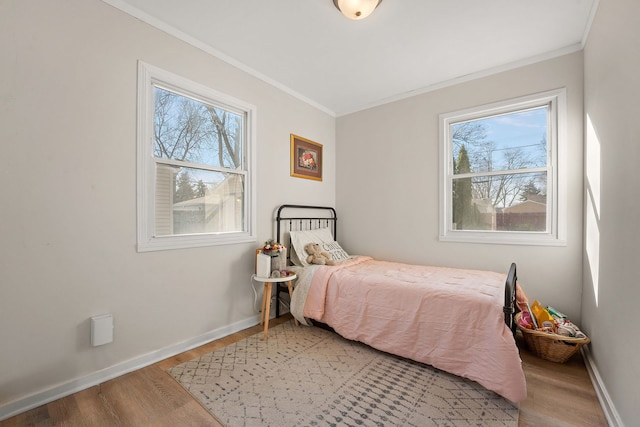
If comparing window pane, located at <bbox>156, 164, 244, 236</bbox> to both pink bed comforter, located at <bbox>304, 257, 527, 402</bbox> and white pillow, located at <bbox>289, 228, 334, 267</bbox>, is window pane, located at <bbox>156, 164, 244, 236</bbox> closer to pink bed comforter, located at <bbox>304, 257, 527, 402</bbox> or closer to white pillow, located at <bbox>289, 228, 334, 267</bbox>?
white pillow, located at <bbox>289, 228, 334, 267</bbox>

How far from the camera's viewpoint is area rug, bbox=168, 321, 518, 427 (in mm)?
1489

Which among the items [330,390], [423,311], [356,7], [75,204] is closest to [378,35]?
[356,7]

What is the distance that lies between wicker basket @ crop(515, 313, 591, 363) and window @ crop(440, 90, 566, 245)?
842 millimetres

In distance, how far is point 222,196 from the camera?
8.54 ft

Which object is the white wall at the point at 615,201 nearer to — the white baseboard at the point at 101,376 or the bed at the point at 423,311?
the bed at the point at 423,311

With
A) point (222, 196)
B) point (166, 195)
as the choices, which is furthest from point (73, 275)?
point (222, 196)

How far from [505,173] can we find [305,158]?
2139 mm

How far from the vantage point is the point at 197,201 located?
2.41 metres

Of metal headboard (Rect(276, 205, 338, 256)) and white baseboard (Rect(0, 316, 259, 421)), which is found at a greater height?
metal headboard (Rect(276, 205, 338, 256))

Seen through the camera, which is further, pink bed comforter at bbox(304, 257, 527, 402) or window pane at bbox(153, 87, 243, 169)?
window pane at bbox(153, 87, 243, 169)

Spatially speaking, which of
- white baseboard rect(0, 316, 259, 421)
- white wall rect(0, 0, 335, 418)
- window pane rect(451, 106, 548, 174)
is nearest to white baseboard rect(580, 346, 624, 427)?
window pane rect(451, 106, 548, 174)

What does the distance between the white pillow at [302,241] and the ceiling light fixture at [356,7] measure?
202 cm

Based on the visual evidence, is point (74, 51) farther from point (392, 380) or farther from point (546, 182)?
point (546, 182)

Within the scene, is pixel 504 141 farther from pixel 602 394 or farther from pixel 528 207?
pixel 602 394
